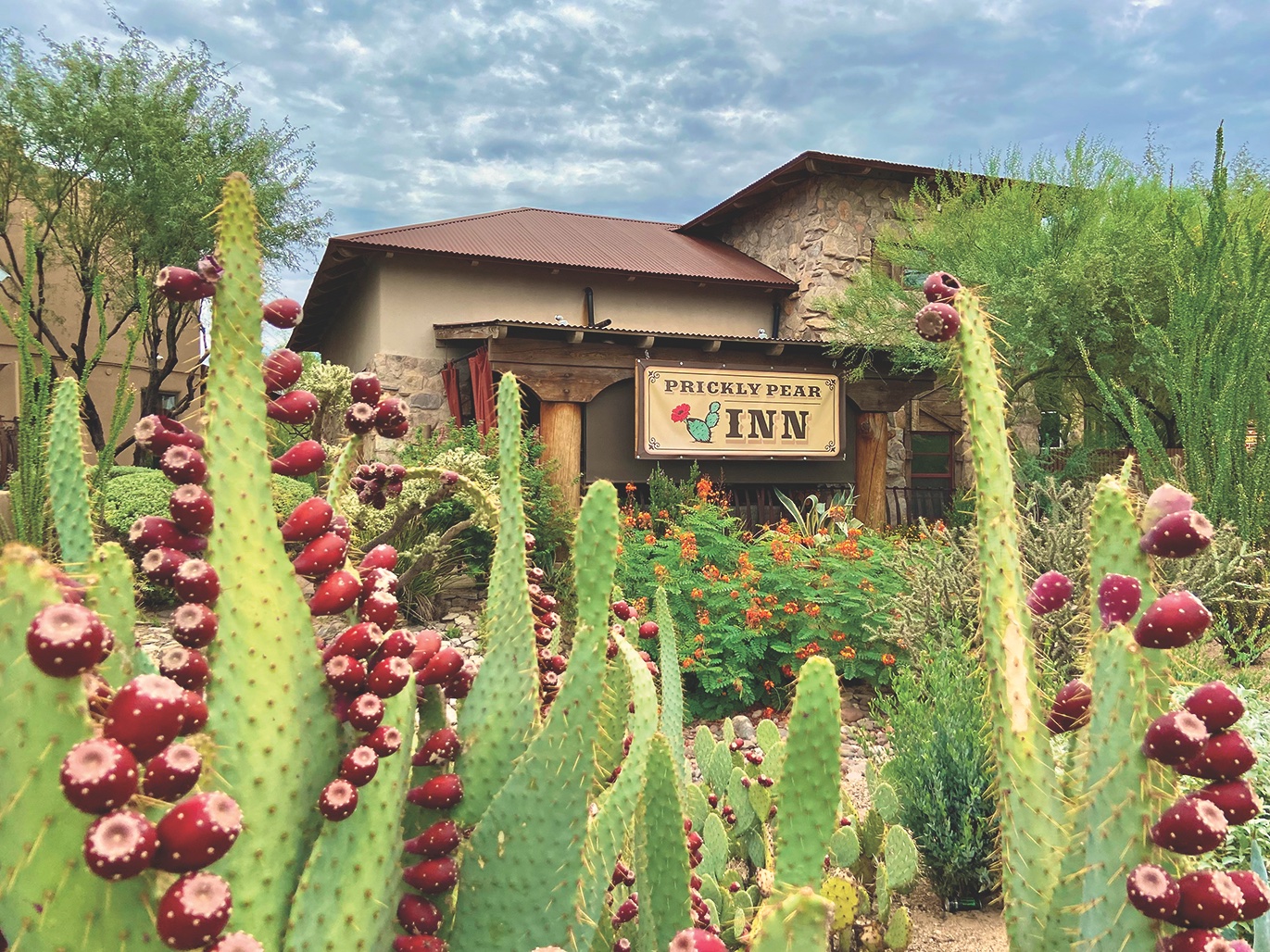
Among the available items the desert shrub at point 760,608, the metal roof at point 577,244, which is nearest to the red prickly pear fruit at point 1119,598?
the desert shrub at point 760,608

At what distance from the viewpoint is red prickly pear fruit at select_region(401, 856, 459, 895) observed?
87 centimetres

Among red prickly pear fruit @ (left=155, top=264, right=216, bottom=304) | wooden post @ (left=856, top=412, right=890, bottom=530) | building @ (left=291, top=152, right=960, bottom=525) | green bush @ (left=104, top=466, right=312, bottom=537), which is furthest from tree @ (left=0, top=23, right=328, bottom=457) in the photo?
red prickly pear fruit @ (left=155, top=264, right=216, bottom=304)

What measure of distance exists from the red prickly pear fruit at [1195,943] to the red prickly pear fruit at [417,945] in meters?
0.75

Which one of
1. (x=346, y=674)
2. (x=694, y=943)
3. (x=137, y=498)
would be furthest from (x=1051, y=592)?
(x=137, y=498)

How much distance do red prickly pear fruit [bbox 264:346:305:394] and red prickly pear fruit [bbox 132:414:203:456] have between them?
97mm

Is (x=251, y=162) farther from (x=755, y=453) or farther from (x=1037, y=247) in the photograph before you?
(x=1037, y=247)

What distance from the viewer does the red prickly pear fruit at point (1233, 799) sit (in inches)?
30.7

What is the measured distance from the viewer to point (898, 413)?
13289 millimetres

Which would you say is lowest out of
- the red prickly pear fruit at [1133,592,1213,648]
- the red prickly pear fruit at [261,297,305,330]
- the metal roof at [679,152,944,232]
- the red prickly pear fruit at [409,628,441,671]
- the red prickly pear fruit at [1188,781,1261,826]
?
the red prickly pear fruit at [1188,781,1261,826]

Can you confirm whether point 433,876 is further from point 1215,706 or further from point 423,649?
point 1215,706

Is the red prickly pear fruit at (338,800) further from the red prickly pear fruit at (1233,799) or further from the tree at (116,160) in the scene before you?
the tree at (116,160)

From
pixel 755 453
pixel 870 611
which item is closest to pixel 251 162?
pixel 755 453

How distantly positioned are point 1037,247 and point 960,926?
9734 millimetres

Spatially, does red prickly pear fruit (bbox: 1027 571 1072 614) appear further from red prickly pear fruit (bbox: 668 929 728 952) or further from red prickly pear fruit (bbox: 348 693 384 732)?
red prickly pear fruit (bbox: 348 693 384 732)
